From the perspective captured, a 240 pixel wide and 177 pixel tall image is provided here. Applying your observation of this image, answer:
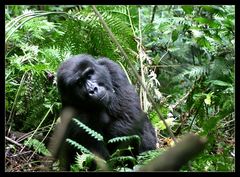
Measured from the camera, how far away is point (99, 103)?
10.8 feet

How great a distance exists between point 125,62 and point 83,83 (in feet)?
2.94

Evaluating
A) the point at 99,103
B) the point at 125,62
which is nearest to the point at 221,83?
the point at 99,103

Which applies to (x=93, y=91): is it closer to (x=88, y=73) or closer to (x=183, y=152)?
(x=88, y=73)

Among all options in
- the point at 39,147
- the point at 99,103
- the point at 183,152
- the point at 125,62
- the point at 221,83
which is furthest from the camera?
the point at 125,62

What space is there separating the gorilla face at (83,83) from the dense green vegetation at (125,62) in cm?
42

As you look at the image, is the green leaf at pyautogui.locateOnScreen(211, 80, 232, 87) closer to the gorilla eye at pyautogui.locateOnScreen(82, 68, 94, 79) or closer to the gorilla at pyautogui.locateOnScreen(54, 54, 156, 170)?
the gorilla at pyautogui.locateOnScreen(54, 54, 156, 170)

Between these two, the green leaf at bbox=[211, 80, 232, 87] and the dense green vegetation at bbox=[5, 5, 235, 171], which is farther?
the dense green vegetation at bbox=[5, 5, 235, 171]

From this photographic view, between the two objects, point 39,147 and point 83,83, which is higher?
point 83,83

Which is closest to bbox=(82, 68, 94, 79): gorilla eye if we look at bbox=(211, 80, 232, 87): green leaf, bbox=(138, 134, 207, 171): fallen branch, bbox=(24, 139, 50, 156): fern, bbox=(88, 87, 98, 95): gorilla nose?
bbox=(88, 87, 98, 95): gorilla nose

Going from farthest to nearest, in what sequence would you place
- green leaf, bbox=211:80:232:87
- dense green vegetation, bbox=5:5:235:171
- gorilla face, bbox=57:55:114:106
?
1. dense green vegetation, bbox=5:5:235:171
2. green leaf, bbox=211:80:232:87
3. gorilla face, bbox=57:55:114:106

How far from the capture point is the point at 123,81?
3.62 metres

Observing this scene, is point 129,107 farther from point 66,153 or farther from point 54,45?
point 54,45

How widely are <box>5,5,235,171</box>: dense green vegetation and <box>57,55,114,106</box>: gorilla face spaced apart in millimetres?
421

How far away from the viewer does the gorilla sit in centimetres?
327
